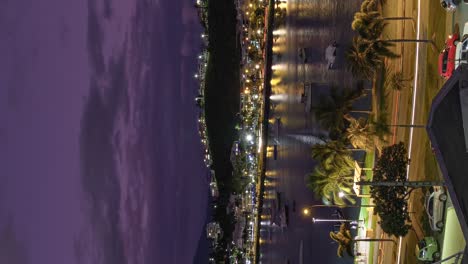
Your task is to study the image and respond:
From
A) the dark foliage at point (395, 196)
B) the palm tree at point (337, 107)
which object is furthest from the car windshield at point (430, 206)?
the palm tree at point (337, 107)

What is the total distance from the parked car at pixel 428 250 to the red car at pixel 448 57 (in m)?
6.18

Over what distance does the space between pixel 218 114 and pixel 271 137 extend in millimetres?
26870

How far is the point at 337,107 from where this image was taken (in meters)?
27.0

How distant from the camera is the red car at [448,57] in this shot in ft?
59.2

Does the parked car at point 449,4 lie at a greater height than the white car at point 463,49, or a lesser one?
greater

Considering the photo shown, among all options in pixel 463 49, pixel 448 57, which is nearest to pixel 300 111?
pixel 448 57

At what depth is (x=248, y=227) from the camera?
7044 centimetres

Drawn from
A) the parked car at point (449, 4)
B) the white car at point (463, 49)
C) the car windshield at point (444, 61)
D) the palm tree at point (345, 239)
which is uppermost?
the parked car at point (449, 4)

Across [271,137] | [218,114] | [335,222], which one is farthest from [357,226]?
[218,114]

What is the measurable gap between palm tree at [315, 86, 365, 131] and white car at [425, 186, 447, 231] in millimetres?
8019

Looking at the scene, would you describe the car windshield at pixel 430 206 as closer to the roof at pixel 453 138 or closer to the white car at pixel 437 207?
the white car at pixel 437 207

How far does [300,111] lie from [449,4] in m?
23.1

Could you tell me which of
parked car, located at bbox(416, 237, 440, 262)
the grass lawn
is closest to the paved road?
the grass lawn

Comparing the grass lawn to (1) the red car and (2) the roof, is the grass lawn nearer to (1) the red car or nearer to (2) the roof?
(1) the red car
